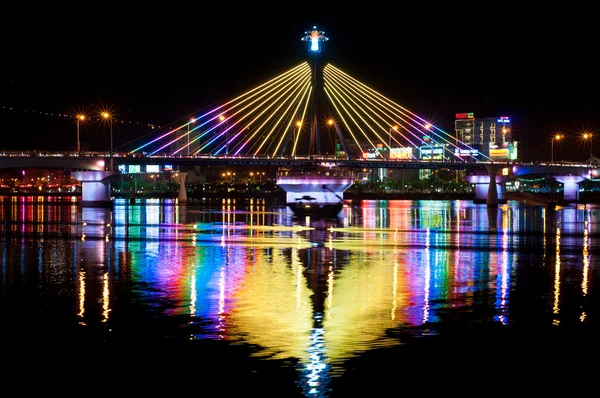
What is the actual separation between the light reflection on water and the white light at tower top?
38294 millimetres

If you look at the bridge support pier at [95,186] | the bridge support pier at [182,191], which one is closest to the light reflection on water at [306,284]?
the bridge support pier at [95,186]

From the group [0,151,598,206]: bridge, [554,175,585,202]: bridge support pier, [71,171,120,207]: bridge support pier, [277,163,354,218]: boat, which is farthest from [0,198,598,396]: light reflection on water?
[554,175,585,202]: bridge support pier

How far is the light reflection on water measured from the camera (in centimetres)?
1591

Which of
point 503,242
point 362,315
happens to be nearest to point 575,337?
point 362,315

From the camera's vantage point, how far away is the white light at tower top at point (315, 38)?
253 feet

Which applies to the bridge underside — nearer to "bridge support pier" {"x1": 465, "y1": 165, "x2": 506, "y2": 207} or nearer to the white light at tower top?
the white light at tower top

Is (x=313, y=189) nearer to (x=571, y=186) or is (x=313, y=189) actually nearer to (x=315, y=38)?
(x=315, y=38)

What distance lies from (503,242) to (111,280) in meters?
20.7

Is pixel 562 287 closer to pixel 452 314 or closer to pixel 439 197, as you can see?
pixel 452 314

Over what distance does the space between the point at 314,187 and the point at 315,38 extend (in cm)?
1611

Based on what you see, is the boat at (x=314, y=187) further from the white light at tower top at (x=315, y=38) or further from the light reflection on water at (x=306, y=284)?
the light reflection on water at (x=306, y=284)

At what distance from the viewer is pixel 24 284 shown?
22.1 m

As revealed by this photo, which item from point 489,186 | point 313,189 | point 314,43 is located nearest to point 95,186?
point 313,189

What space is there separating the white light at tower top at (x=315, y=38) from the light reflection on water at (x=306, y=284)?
38.3m
